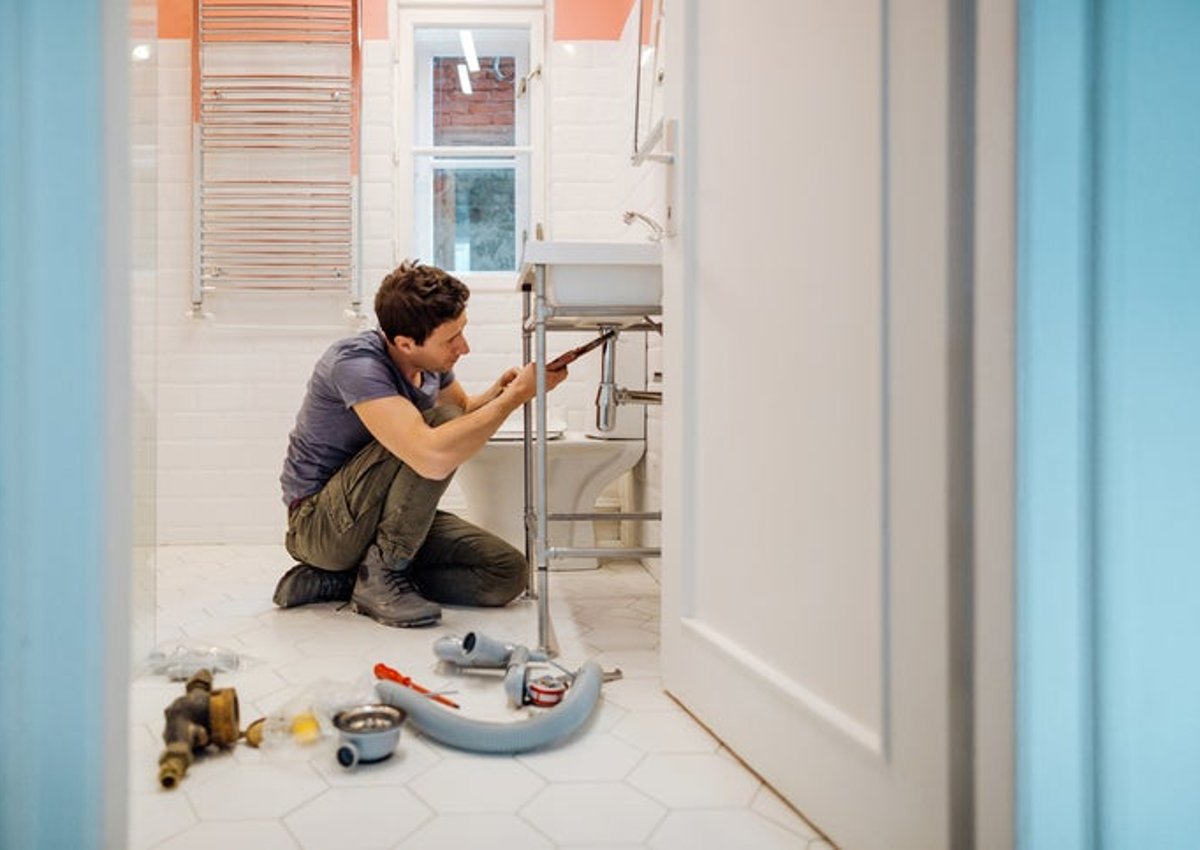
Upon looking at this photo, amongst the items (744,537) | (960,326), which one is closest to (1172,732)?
(960,326)

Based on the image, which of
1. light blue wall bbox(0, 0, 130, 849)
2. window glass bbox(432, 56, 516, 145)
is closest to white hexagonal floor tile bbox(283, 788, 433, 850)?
light blue wall bbox(0, 0, 130, 849)

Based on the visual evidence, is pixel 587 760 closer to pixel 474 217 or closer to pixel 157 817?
pixel 157 817

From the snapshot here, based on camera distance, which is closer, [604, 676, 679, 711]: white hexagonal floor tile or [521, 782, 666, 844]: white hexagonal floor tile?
[521, 782, 666, 844]: white hexagonal floor tile

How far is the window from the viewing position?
126 inches

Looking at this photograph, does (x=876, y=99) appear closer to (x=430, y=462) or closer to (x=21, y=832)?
(x=21, y=832)

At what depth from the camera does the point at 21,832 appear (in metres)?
0.60

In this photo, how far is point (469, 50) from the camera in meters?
3.24

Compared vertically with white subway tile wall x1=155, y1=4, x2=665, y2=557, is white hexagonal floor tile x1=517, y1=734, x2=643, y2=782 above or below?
below

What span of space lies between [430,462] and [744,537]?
839 millimetres

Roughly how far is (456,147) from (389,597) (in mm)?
1888

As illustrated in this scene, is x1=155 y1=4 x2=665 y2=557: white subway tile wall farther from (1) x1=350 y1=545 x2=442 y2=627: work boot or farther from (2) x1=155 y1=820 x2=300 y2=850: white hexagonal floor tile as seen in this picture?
(2) x1=155 y1=820 x2=300 y2=850: white hexagonal floor tile

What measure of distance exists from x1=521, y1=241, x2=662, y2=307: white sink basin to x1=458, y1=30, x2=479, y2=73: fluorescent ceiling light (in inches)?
74.8

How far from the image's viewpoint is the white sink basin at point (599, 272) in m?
1.61

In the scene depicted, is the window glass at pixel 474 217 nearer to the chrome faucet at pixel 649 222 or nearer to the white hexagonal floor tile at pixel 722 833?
the chrome faucet at pixel 649 222
